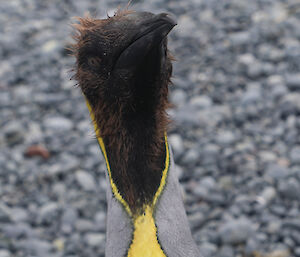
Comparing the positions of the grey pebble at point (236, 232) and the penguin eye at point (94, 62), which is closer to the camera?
the penguin eye at point (94, 62)

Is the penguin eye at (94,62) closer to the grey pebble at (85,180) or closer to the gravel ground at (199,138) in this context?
the gravel ground at (199,138)

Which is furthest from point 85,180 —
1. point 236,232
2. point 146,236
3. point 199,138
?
point 146,236

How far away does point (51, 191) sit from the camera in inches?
157

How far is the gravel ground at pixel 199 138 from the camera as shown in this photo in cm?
350

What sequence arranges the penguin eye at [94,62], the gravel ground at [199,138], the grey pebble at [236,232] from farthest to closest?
the gravel ground at [199,138]
the grey pebble at [236,232]
the penguin eye at [94,62]

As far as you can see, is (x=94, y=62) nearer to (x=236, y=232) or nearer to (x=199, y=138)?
(x=236, y=232)

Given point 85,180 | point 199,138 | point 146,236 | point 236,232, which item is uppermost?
point 199,138

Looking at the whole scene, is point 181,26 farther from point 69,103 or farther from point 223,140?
point 223,140

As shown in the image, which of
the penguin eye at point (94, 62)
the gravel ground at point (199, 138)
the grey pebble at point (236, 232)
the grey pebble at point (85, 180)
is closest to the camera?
the penguin eye at point (94, 62)

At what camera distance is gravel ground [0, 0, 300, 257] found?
11.5 ft

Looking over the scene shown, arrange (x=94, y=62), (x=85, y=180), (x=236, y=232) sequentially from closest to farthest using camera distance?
(x=94, y=62) < (x=236, y=232) < (x=85, y=180)

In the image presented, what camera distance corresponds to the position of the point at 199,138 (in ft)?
14.1

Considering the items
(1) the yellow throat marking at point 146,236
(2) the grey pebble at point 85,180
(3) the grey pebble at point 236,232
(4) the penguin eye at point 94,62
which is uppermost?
(2) the grey pebble at point 85,180

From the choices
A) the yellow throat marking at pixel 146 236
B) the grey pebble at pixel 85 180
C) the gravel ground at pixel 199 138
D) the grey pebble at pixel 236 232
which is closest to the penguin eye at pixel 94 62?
the yellow throat marking at pixel 146 236
